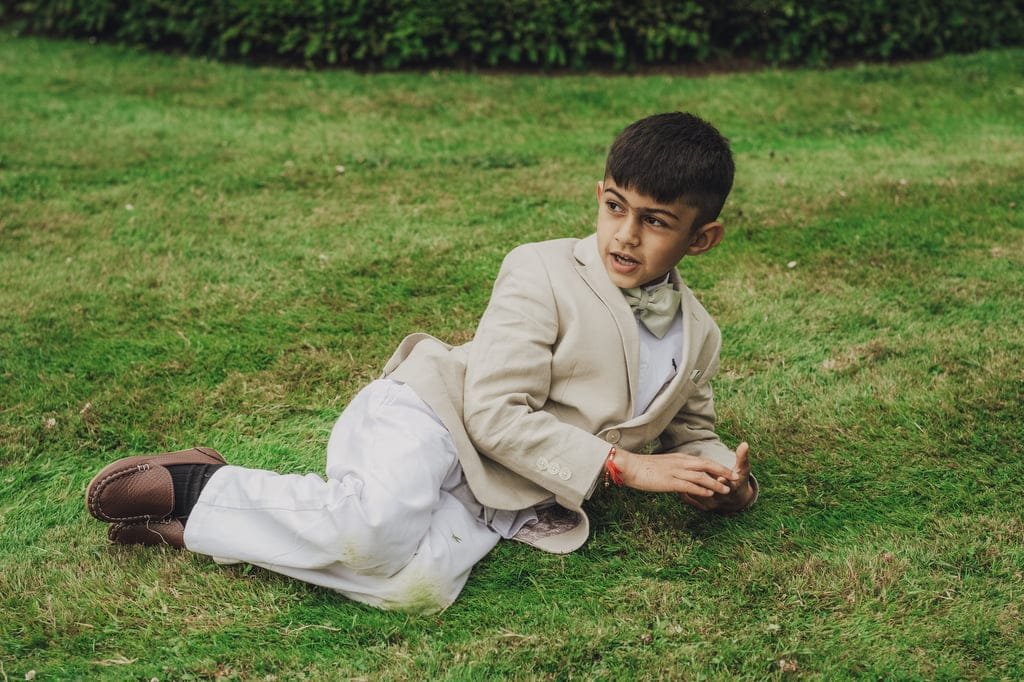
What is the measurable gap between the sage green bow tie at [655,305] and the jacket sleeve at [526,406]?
254 millimetres

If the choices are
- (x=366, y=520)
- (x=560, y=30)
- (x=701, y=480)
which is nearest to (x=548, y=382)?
(x=701, y=480)

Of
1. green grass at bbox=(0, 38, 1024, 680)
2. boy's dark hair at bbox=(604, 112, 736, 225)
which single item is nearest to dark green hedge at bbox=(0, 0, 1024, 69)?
green grass at bbox=(0, 38, 1024, 680)

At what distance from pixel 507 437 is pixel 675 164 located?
0.89 meters

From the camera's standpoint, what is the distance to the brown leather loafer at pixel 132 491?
2.66m

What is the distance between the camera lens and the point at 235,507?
2650 millimetres

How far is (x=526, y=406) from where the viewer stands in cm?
266

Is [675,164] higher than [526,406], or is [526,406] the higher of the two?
[675,164]

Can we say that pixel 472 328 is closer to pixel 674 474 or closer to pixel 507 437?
pixel 507 437

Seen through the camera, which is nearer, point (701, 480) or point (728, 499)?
point (701, 480)

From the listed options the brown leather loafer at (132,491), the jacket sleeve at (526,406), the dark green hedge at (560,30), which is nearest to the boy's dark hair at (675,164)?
the jacket sleeve at (526,406)

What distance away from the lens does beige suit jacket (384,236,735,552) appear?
104 inches

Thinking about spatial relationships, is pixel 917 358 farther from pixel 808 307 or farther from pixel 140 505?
pixel 140 505

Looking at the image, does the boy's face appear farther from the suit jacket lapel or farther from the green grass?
the green grass

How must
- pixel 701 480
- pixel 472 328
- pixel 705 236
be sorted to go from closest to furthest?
pixel 701 480, pixel 705 236, pixel 472 328
